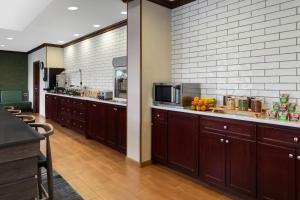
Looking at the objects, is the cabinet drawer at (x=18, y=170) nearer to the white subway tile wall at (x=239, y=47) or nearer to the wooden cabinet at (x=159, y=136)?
the wooden cabinet at (x=159, y=136)

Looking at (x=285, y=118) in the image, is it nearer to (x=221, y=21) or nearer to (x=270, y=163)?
(x=270, y=163)

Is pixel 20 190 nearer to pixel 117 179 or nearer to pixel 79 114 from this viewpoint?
pixel 117 179

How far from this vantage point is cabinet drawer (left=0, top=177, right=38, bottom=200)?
5.68 ft

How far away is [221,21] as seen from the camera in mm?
3293

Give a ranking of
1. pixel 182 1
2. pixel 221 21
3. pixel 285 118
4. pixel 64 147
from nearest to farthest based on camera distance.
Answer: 1. pixel 285 118
2. pixel 221 21
3. pixel 182 1
4. pixel 64 147

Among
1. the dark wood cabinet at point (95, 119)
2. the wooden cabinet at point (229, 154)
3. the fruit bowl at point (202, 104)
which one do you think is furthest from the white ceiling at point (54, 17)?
the wooden cabinet at point (229, 154)

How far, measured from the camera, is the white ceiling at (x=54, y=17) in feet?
13.4

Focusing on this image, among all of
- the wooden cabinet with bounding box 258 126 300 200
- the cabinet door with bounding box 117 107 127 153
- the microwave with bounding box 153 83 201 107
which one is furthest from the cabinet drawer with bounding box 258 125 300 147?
the cabinet door with bounding box 117 107 127 153

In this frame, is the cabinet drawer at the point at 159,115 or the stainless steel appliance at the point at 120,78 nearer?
the cabinet drawer at the point at 159,115

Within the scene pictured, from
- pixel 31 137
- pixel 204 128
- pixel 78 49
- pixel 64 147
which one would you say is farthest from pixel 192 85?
pixel 78 49

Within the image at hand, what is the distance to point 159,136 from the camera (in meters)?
3.69

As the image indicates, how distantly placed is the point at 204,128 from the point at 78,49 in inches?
214

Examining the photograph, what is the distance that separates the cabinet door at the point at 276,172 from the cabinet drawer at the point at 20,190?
2.08m

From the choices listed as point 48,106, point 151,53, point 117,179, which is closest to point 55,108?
point 48,106
